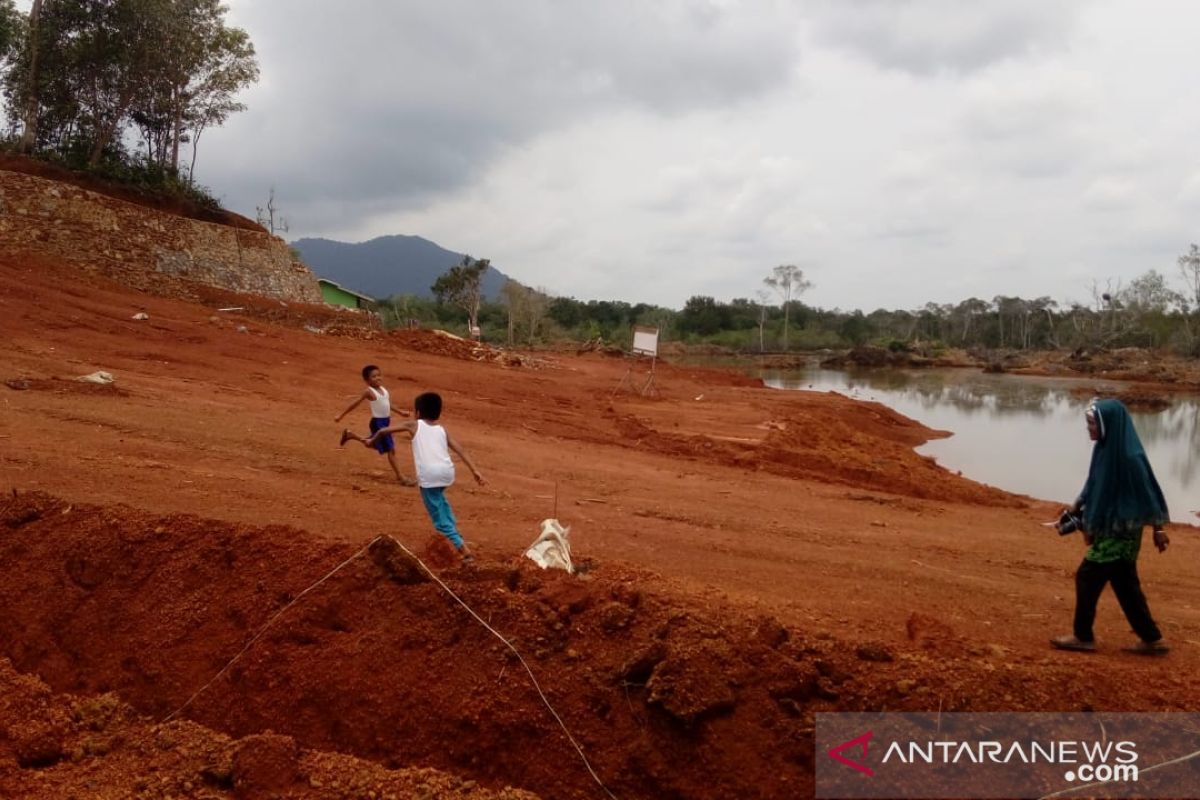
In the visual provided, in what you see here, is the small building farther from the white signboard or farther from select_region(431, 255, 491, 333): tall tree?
the white signboard

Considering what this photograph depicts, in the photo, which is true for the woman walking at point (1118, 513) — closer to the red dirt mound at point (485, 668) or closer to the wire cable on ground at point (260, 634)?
the red dirt mound at point (485, 668)

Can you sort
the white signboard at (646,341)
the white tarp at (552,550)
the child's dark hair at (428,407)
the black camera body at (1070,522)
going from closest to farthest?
the black camera body at (1070,522) < the white tarp at (552,550) < the child's dark hair at (428,407) < the white signboard at (646,341)

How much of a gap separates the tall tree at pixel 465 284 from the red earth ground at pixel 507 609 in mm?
35407

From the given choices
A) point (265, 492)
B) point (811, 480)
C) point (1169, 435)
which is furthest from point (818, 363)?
Answer: point (265, 492)

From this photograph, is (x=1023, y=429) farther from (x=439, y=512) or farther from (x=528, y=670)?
(x=528, y=670)

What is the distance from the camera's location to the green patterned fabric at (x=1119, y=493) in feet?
14.7

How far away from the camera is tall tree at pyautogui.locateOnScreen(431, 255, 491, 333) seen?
45.9m

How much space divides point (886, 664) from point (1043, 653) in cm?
181

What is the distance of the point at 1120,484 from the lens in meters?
4.52

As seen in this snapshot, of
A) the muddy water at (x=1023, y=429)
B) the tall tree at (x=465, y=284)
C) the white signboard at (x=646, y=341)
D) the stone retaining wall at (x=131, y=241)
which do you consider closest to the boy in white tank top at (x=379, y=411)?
the muddy water at (x=1023, y=429)

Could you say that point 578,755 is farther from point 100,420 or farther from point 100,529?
point 100,420

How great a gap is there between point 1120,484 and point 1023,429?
2264 cm

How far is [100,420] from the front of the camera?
30.9ft

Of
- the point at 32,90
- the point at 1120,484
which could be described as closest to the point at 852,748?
the point at 1120,484
